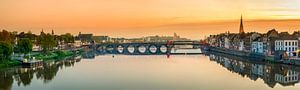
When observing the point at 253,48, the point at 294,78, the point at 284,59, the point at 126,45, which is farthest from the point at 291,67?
the point at 126,45

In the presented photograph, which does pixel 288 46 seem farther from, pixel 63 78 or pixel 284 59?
pixel 63 78

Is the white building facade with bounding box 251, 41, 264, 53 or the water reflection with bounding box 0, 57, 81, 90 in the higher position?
the white building facade with bounding box 251, 41, 264, 53

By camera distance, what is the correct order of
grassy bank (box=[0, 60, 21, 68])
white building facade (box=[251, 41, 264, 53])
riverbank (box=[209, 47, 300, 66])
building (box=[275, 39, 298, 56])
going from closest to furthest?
grassy bank (box=[0, 60, 21, 68]), riverbank (box=[209, 47, 300, 66]), building (box=[275, 39, 298, 56]), white building facade (box=[251, 41, 264, 53])

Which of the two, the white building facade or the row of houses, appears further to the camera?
the white building facade

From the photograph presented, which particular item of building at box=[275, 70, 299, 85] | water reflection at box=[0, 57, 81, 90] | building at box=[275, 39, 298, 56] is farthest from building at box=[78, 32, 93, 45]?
building at box=[275, 70, 299, 85]

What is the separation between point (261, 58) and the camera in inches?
2044

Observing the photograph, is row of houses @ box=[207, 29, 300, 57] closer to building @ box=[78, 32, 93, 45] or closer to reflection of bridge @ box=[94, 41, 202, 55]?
reflection of bridge @ box=[94, 41, 202, 55]

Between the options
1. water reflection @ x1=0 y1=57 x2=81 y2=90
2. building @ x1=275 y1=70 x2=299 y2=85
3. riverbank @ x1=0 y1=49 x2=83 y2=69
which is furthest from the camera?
riverbank @ x1=0 y1=49 x2=83 y2=69

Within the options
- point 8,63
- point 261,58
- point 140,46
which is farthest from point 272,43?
point 140,46

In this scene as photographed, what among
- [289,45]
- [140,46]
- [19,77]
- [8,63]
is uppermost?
[289,45]

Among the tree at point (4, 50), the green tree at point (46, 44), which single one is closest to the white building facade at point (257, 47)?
the green tree at point (46, 44)

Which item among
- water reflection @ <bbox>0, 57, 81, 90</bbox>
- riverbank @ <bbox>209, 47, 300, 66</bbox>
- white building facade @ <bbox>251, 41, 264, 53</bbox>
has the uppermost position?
white building facade @ <bbox>251, 41, 264, 53</bbox>

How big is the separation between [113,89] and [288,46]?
31.3 metres

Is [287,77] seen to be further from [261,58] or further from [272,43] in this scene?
[272,43]
